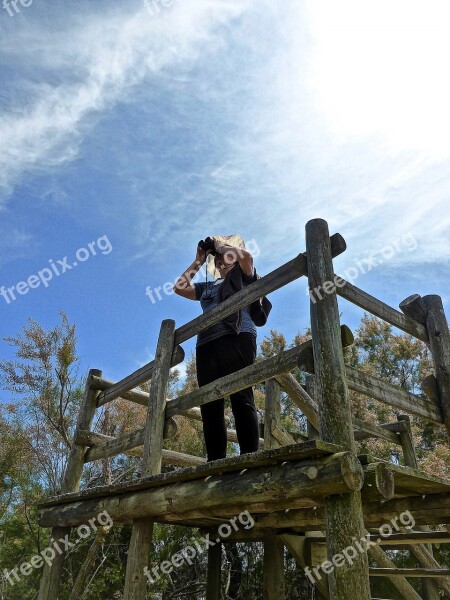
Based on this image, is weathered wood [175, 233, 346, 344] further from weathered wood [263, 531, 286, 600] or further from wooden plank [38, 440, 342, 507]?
weathered wood [263, 531, 286, 600]

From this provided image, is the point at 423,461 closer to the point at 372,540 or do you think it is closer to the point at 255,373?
the point at 372,540

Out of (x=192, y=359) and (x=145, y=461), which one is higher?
(x=192, y=359)

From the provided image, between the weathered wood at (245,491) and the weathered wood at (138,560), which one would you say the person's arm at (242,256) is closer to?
the weathered wood at (245,491)

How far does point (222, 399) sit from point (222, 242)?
50.2 inches

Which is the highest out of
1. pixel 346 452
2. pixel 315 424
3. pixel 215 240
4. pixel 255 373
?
pixel 215 240

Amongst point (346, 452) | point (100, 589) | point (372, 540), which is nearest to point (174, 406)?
point (346, 452)

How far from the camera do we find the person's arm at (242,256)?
156 inches

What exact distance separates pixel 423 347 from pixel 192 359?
21.2ft

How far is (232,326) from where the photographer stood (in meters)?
3.92

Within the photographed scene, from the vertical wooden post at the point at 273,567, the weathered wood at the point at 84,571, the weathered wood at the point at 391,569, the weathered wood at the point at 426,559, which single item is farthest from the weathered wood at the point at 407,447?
the weathered wood at the point at 84,571

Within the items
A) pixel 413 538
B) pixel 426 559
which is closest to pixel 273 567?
pixel 413 538

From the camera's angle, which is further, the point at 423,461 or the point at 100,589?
the point at 423,461

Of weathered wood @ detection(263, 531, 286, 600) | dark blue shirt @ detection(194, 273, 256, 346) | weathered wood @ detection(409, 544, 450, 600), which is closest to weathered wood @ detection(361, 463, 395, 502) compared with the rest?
dark blue shirt @ detection(194, 273, 256, 346)

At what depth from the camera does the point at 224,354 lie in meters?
3.93
